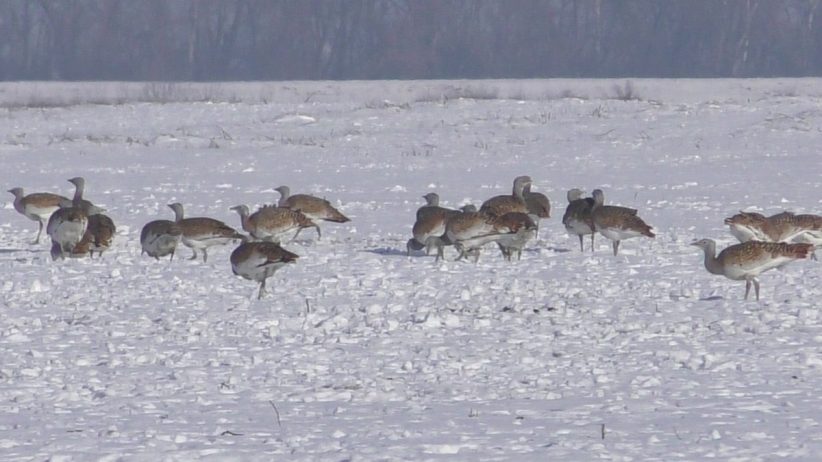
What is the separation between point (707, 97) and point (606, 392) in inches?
1405

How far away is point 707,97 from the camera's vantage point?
43.4m

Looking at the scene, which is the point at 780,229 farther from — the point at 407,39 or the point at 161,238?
the point at 407,39

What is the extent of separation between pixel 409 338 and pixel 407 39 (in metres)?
72.9

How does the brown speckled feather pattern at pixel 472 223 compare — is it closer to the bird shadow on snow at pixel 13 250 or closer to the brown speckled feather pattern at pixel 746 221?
the brown speckled feather pattern at pixel 746 221

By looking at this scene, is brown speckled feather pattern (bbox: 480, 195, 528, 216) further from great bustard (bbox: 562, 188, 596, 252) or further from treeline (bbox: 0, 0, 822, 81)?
treeline (bbox: 0, 0, 822, 81)

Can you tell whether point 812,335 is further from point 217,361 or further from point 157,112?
point 157,112

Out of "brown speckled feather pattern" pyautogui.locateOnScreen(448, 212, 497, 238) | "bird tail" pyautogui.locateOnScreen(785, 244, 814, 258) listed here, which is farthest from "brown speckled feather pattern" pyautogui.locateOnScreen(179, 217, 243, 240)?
"bird tail" pyautogui.locateOnScreen(785, 244, 814, 258)

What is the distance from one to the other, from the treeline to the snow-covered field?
53174mm

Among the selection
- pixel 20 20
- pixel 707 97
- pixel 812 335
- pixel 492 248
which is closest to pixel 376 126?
pixel 707 97

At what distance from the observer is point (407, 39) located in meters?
82.8

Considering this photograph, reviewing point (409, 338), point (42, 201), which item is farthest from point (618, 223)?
point (42, 201)

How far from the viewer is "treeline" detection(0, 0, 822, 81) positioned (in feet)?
259

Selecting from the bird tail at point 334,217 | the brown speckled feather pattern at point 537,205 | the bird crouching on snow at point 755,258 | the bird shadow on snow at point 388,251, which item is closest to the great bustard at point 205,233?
the bird shadow on snow at point 388,251

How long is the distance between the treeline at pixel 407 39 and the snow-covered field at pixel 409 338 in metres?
53.2
